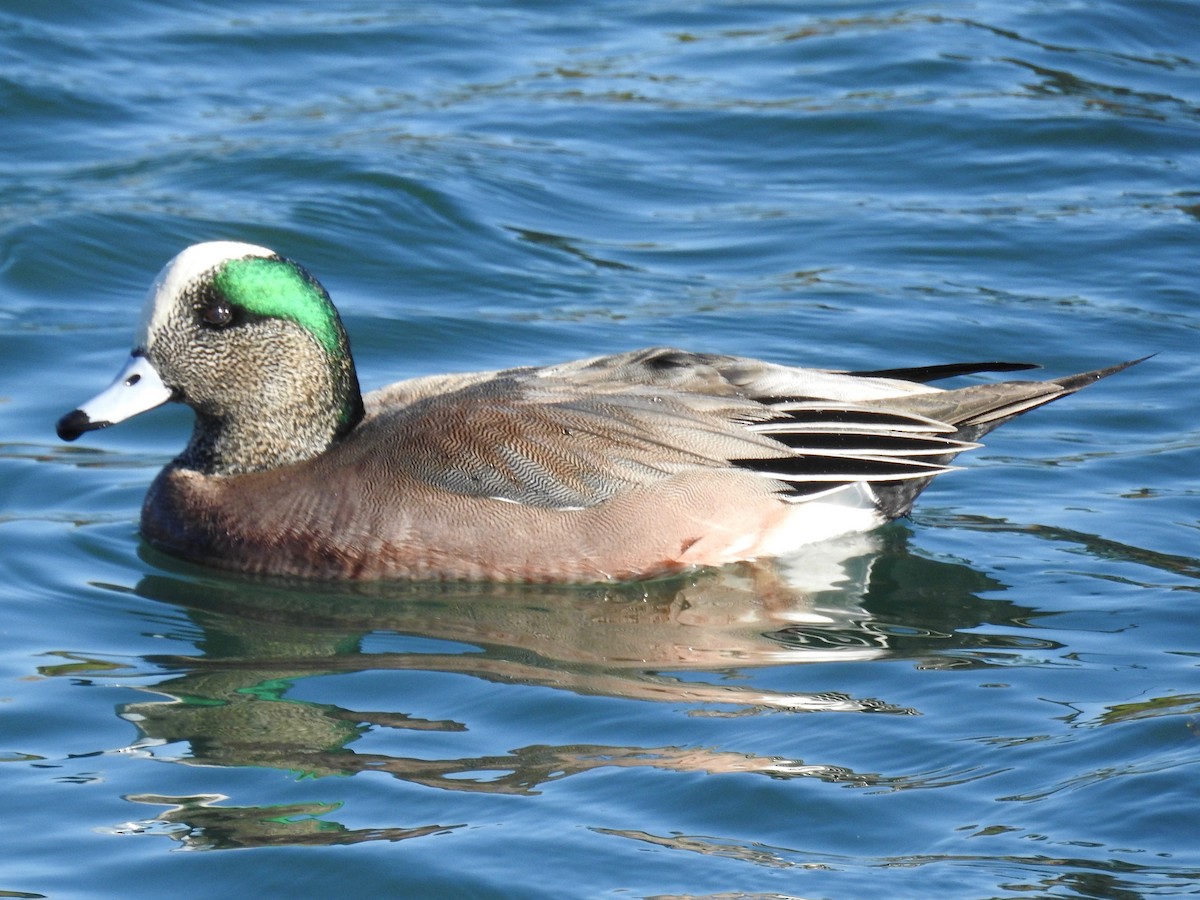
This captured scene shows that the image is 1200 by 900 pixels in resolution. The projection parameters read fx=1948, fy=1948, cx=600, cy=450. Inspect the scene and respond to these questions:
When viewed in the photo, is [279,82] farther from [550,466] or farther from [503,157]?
[550,466]

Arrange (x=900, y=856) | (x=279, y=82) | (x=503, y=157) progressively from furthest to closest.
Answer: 1. (x=279, y=82)
2. (x=503, y=157)
3. (x=900, y=856)

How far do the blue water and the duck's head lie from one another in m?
0.50

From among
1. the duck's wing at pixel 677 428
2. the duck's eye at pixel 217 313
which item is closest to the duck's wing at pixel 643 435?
the duck's wing at pixel 677 428

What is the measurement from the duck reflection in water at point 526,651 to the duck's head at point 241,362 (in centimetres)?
50

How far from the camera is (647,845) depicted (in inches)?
169

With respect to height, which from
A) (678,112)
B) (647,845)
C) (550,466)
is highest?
(678,112)

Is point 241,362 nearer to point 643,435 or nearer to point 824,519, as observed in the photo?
point 643,435

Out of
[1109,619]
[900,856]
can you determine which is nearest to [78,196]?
[1109,619]

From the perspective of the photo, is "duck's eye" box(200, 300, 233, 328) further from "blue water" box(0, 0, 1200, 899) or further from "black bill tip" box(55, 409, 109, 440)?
"blue water" box(0, 0, 1200, 899)

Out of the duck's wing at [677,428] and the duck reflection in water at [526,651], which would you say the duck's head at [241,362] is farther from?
the duck reflection in water at [526,651]

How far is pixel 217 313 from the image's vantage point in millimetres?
6312

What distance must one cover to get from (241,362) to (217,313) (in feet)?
0.60

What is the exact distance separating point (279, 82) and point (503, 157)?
180 cm

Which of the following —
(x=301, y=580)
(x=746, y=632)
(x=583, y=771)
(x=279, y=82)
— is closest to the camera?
(x=583, y=771)
